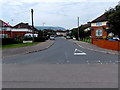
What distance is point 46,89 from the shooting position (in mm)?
6195

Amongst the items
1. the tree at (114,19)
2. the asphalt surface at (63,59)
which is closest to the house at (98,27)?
the tree at (114,19)

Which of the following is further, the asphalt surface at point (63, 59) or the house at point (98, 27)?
the house at point (98, 27)

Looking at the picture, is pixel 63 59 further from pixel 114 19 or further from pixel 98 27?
pixel 98 27

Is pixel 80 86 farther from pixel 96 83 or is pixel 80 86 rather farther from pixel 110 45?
pixel 110 45

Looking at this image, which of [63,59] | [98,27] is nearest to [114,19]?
[63,59]

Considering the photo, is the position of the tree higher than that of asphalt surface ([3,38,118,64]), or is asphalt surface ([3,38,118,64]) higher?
the tree

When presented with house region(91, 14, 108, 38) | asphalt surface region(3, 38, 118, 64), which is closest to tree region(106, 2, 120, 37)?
asphalt surface region(3, 38, 118, 64)

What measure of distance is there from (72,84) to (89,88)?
749 millimetres

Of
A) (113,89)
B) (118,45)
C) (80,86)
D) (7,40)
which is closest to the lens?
(113,89)

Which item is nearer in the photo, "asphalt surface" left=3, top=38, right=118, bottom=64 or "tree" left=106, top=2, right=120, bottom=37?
"asphalt surface" left=3, top=38, right=118, bottom=64

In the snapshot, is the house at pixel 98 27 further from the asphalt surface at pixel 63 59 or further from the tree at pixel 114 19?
the asphalt surface at pixel 63 59

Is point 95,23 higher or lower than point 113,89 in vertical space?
higher

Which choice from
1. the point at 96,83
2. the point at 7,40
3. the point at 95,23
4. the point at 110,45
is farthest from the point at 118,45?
the point at 95,23

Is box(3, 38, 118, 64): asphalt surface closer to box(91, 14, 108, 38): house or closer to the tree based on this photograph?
the tree
